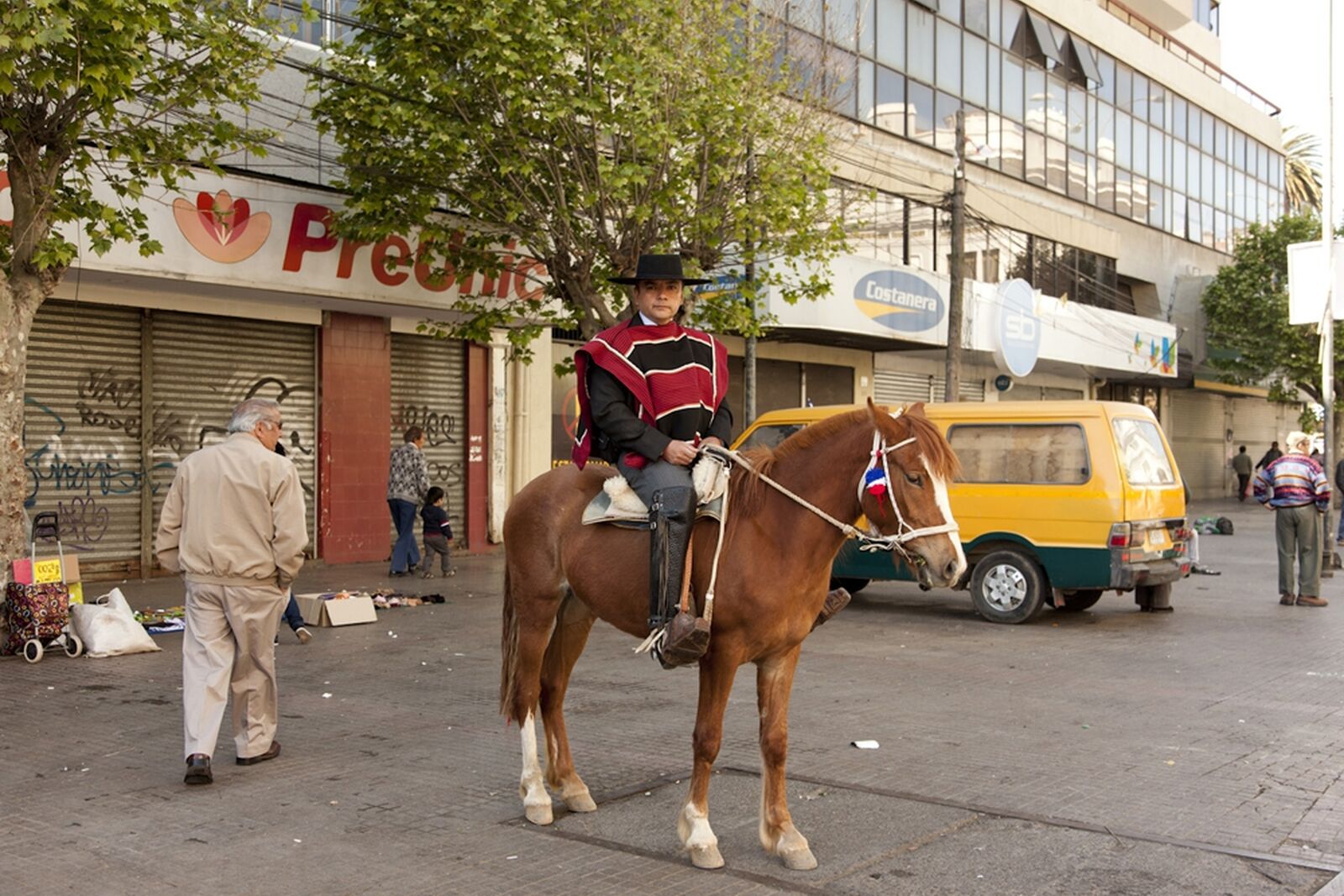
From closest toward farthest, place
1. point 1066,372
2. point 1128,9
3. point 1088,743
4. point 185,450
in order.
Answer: point 1088,743 < point 185,450 < point 1066,372 < point 1128,9

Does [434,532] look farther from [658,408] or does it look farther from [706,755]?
[706,755]

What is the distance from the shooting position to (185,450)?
16109mm

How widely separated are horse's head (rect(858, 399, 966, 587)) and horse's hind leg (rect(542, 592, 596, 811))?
1.66 meters

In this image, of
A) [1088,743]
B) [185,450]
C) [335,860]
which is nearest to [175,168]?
[185,450]

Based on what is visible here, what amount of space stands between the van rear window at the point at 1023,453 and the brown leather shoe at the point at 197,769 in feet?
25.9

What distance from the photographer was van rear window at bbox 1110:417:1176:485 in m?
12.2

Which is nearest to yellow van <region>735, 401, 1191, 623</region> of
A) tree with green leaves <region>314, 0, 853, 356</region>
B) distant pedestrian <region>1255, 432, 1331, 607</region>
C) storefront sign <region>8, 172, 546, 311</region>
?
distant pedestrian <region>1255, 432, 1331, 607</region>

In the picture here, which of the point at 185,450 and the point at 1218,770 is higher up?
the point at 185,450

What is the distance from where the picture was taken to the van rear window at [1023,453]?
40.3 feet

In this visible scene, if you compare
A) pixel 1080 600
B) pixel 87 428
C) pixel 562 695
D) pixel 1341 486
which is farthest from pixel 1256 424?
pixel 562 695

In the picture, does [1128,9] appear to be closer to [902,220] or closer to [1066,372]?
[1066,372]

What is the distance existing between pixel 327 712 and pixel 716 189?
9025 mm

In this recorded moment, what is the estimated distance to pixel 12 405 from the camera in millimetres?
10195

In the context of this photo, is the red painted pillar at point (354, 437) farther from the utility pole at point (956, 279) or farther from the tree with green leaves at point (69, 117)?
the utility pole at point (956, 279)
